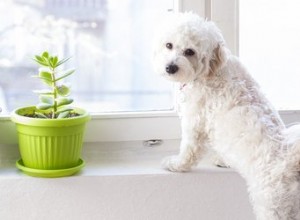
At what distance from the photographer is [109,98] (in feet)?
5.09

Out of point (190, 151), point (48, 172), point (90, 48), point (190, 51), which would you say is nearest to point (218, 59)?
point (190, 51)

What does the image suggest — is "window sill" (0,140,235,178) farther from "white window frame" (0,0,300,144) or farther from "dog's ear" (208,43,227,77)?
"dog's ear" (208,43,227,77)

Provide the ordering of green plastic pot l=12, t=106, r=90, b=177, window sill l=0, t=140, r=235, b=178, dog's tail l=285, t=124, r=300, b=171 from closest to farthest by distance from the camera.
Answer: dog's tail l=285, t=124, r=300, b=171
green plastic pot l=12, t=106, r=90, b=177
window sill l=0, t=140, r=235, b=178

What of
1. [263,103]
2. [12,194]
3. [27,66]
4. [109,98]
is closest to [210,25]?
[263,103]

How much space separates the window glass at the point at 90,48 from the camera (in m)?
1.48

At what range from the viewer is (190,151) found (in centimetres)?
142

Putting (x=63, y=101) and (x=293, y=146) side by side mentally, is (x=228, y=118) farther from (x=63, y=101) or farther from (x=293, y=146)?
(x=63, y=101)

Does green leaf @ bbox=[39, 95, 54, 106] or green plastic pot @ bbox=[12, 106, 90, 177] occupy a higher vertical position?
green leaf @ bbox=[39, 95, 54, 106]

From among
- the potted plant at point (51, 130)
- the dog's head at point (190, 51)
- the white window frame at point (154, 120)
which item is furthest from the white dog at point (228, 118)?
the potted plant at point (51, 130)

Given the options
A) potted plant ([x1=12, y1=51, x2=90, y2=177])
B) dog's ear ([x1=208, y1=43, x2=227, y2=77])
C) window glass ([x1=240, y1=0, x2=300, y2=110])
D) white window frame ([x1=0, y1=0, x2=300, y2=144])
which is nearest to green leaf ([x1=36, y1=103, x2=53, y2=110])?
potted plant ([x1=12, y1=51, x2=90, y2=177])

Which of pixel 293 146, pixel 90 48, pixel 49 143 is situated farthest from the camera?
pixel 90 48

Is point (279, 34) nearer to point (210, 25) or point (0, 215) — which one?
point (210, 25)

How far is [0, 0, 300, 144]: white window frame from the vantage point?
4.90ft

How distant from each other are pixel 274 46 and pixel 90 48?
503mm
